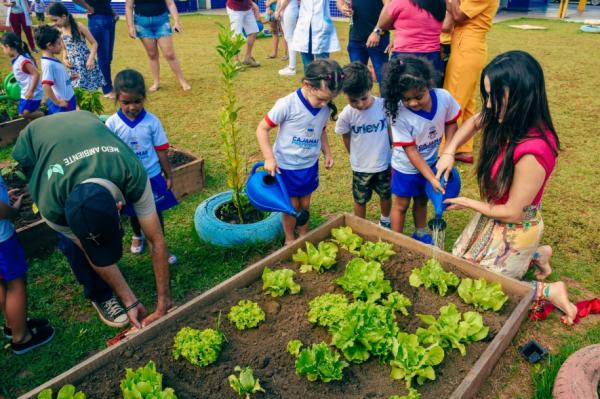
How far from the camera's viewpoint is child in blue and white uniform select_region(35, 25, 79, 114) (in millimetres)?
4902

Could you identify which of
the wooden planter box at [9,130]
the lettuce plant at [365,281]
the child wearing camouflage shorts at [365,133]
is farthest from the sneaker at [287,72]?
the lettuce plant at [365,281]

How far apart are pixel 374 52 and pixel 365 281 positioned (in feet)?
12.5

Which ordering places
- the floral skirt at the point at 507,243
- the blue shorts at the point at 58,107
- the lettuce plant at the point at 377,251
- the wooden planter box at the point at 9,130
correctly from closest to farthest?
the floral skirt at the point at 507,243 < the lettuce plant at the point at 377,251 < the blue shorts at the point at 58,107 < the wooden planter box at the point at 9,130

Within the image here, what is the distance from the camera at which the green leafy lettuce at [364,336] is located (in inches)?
88.2

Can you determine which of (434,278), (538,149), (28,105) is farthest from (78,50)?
(538,149)

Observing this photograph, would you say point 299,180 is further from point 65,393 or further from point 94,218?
point 65,393

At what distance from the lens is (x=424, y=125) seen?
312cm

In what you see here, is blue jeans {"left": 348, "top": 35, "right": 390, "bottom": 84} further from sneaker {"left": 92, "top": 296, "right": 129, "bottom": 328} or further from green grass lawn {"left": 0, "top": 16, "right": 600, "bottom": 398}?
sneaker {"left": 92, "top": 296, "right": 129, "bottom": 328}

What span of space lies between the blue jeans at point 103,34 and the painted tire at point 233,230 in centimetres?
468

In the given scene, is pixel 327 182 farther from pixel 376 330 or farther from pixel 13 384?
pixel 13 384

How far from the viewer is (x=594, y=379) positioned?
86.9 inches

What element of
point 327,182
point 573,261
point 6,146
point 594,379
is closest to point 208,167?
point 327,182

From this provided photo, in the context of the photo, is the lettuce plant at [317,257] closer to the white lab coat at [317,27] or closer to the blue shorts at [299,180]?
the blue shorts at [299,180]

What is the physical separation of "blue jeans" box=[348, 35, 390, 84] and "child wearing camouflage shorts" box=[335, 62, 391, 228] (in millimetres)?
2350
